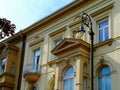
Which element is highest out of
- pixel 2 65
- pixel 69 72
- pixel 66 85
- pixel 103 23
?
pixel 103 23

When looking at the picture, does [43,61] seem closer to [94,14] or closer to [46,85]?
[46,85]

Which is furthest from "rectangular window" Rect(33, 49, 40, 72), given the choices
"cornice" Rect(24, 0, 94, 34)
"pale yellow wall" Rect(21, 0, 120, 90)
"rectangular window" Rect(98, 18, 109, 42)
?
"rectangular window" Rect(98, 18, 109, 42)

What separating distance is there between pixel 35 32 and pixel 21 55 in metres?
2.67

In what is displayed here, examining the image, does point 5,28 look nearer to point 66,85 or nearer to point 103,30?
point 66,85

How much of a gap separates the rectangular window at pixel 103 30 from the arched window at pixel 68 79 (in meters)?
3.14

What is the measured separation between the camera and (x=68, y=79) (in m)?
20.9

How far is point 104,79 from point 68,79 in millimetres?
2713

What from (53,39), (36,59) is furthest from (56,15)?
(36,59)

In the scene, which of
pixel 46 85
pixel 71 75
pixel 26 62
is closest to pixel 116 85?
pixel 71 75

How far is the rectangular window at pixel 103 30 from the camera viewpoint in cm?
2084

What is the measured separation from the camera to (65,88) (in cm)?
2083

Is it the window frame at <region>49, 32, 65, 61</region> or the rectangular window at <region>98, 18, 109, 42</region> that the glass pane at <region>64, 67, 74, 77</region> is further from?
the window frame at <region>49, 32, 65, 61</region>

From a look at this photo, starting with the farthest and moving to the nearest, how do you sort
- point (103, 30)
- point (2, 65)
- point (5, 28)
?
point (2, 65), point (103, 30), point (5, 28)

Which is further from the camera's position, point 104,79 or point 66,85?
point 66,85
